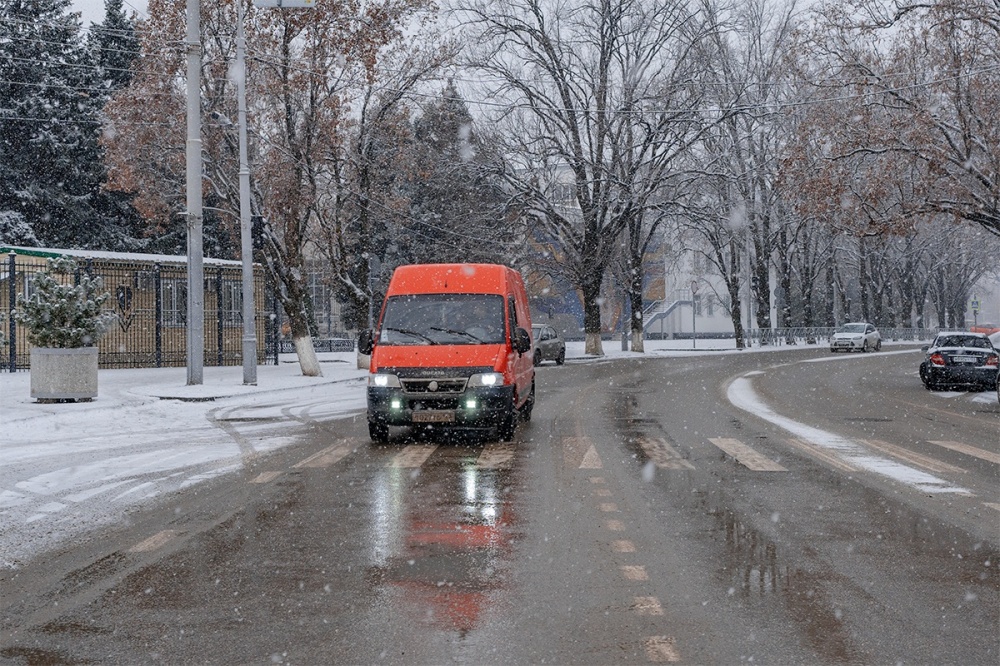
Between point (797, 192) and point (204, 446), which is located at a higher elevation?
point (797, 192)

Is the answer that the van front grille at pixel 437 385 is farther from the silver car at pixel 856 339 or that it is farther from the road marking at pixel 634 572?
the silver car at pixel 856 339

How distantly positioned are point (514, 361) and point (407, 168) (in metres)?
20.3

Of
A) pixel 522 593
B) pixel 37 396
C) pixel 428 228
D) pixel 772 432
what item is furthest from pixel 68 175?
pixel 522 593

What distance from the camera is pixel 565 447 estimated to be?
A: 13719 millimetres

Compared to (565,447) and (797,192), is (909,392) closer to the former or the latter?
(797,192)

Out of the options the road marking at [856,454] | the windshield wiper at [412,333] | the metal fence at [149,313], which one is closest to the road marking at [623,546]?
the road marking at [856,454]

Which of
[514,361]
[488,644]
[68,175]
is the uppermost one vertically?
[68,175]

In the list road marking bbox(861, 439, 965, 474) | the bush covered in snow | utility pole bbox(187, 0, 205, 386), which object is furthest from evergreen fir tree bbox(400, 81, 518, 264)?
road marking bbox(861, 439, 965, 474)

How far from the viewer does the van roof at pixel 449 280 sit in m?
15.2

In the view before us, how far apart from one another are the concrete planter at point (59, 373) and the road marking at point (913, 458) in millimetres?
13904

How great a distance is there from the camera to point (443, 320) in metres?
14.8

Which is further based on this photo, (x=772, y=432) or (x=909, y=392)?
(x=909, y=392)

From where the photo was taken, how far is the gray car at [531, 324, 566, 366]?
38.4 metres

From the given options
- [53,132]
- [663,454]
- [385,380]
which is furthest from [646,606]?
[53,132]
